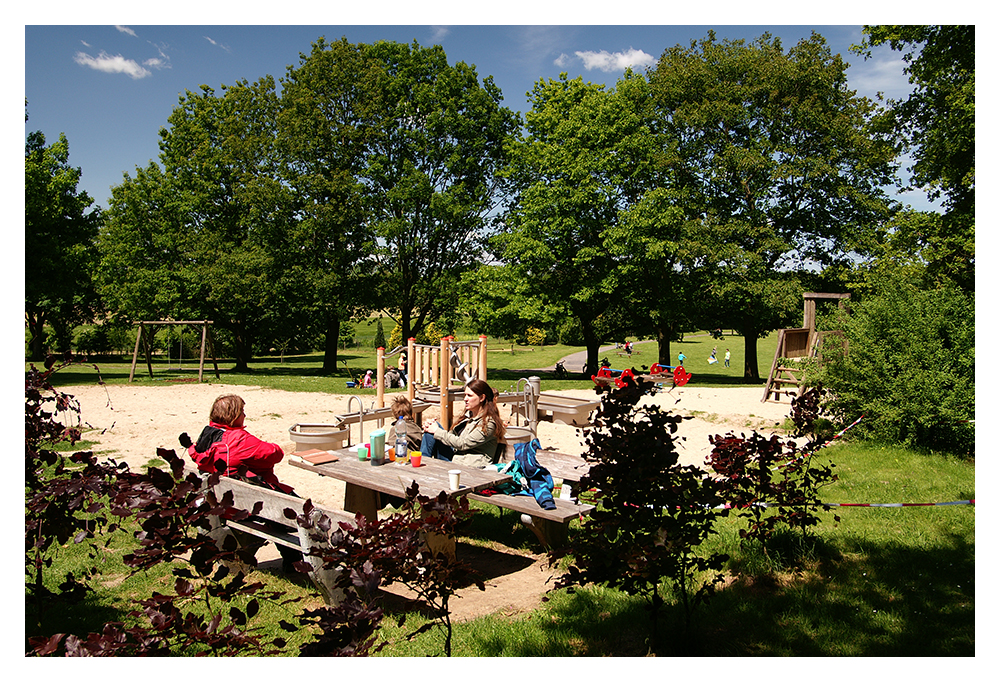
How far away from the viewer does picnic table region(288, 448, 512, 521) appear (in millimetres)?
4621

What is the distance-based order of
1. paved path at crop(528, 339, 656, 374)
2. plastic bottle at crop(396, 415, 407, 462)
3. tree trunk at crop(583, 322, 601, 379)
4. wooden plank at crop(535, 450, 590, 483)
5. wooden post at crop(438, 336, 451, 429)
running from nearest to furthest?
1. wooden plank at crop(535, 450, 590, 483)
2. plastic bottle at crop(396, 415, 407, 462)
3. wooden post at crop(438, 336, 451, 429)
4. tree trunk at crop(583, 322, 601, 379)
5. paved path at crop(528, 339, 656, 374)

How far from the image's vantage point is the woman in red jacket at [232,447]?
4.54 meters

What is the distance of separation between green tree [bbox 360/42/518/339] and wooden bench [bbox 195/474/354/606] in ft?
64.7

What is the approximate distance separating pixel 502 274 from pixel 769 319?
34.0ft

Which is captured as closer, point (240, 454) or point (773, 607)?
point (773, 607)

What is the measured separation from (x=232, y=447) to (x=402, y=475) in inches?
50.8

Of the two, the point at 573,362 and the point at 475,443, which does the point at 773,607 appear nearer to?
the point at 475,443

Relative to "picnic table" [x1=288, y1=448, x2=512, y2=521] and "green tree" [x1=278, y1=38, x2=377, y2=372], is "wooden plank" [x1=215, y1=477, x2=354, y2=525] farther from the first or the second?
"green tree" [x1=278, y1=38, x2=377, y2=372]

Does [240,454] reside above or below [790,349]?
below

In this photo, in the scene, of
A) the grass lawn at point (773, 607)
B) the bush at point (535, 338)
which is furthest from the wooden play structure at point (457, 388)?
the bush at point (535, 338)

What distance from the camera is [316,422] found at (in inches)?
446

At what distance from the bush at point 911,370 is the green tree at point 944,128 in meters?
1.57

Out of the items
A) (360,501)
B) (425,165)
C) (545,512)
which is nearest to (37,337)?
(425,165)

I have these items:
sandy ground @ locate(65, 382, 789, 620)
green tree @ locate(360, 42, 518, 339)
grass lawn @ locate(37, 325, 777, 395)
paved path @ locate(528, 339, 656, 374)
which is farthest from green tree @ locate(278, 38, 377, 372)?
paved path @ locate(528, 339, 656, 374)
